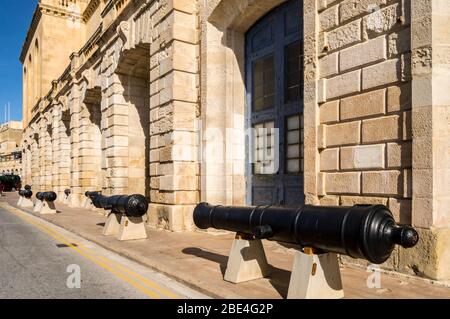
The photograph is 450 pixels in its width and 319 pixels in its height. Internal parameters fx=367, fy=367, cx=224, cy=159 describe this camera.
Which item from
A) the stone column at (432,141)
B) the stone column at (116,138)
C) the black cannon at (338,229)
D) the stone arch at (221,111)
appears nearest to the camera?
the black cannon at (338,229)

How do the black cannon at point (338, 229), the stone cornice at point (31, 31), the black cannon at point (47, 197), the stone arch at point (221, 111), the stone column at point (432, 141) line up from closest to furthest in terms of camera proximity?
the black cannon at point (338, 229), the stone column at point (432, 141), the stone arch at point (221, 111), the black cannon at point (47, 197), the stone cornice at point (31, 31)

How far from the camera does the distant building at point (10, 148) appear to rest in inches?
2731

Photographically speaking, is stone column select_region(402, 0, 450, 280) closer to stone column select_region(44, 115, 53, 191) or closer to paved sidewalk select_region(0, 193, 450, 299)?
paved sidewalk select_region(0, 193, 450, 299)

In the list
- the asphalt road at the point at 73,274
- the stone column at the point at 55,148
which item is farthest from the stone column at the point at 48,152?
the asphalt road at the point at 73,274

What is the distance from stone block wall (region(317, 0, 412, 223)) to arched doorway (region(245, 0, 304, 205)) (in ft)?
5.99

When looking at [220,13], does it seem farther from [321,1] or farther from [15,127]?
[15,127]

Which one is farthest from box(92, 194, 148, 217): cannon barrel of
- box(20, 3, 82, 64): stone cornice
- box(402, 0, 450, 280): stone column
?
box(20, 3, 82, 64): stone cornice

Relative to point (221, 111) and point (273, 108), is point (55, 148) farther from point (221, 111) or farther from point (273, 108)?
point (273, 108)

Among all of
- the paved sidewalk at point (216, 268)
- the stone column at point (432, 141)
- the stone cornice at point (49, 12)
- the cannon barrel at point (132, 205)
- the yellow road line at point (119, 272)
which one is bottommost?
the yellow road line at point (119, 272)

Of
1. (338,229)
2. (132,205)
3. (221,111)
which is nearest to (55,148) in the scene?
(221,111)

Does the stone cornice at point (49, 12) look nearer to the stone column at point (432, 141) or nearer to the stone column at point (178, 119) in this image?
the stone column at point (178, 119)

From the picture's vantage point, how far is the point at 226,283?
4.89 m

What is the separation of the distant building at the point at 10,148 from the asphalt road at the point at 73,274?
69.1 m

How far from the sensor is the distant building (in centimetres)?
6938
